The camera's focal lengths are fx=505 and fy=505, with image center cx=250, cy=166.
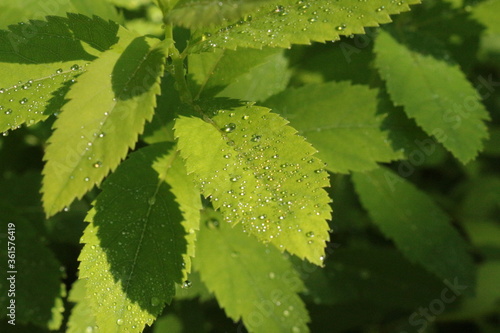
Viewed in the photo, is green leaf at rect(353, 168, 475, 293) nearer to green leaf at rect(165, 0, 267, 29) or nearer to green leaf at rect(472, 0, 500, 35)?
green leaf at rect(472, 0, 500, 35)

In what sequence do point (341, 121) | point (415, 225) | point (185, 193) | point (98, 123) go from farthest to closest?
point (415, 225) < point (341, 121) < point (185, 193) < point (98, 123)

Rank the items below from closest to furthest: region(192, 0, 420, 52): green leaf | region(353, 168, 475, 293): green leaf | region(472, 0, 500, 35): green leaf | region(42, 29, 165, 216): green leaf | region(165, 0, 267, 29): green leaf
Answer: region(165, 0, 267, 29): green leaf
region(42, 29, 165, 216): green leaf
region(192, 0, 420, 52): green leaf
region(353, 168, 475, 293): green leaf
region(472, 0, 500, 35): green leaf

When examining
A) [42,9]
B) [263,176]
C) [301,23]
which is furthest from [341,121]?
[42,9]

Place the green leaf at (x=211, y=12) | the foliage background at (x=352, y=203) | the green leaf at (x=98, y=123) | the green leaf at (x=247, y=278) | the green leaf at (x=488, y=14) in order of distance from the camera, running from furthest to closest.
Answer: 1. the green leaf at (x=488, y=14)
2. the foliage background at (x=352, y=203)
3. the green leaf at (x=247, y=278)
4. the green leaf at (x=98, y=123)
5. the green leaf at (x=211, y=12)

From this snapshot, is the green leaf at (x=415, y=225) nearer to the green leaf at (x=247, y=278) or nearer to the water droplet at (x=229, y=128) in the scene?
the green leaf at (x=247, y=278)

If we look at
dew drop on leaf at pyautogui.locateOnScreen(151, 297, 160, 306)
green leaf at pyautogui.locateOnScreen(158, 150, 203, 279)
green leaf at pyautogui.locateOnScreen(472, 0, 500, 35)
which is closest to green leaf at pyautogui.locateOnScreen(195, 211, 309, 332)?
green leaf at pyautogui.locateOnScreen(158, 150, 203, 279)

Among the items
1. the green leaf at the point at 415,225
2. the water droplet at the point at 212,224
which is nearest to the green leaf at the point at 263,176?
the water droplet at the point at 212,224

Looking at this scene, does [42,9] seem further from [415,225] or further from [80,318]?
[415,225]
